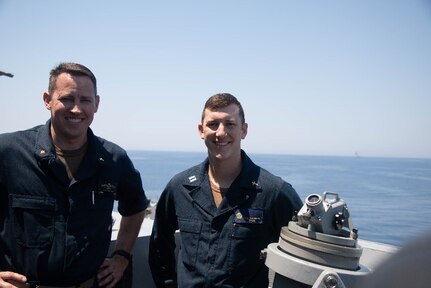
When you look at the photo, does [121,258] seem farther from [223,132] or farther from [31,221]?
[223,132]

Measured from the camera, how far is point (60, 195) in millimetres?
2311

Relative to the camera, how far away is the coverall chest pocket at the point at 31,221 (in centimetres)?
221

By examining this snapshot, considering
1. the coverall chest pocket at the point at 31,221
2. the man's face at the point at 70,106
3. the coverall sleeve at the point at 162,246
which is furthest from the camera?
the coverall sleeve at the point at 162,246

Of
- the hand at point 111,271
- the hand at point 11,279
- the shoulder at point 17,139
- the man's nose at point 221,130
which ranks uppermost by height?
the man's nose at point 221,130

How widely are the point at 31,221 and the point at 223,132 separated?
125 cm

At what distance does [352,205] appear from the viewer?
21688 mm

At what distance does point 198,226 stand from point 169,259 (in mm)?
552

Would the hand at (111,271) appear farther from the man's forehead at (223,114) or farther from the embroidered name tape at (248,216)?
the man's forehead at (223,114)

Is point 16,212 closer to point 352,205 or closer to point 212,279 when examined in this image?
point 212,279

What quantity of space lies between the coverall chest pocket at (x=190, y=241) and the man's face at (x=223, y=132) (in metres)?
0.47

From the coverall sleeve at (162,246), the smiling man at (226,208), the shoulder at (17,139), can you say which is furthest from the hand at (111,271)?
the shoulder at (17,139)

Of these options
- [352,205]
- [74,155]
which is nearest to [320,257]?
[74,155]

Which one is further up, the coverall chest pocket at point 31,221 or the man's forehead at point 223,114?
the man's forehead at point 223,114

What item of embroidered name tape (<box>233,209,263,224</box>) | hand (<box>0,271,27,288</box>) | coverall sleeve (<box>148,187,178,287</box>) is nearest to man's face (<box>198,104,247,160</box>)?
embroidered name tape (<box>233,209,263,224</box>)
